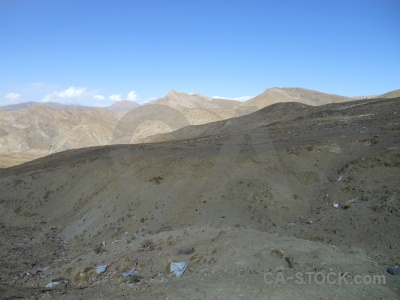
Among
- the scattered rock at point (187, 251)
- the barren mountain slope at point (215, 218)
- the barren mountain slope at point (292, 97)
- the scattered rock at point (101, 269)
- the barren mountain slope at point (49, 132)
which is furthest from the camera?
the barren mountain slope at point (292, 97)

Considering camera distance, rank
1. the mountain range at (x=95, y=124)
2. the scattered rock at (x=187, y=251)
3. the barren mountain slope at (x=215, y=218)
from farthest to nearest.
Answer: the mountain range at (x=95, y=124), the scattered rock at (x=187, y=251), the barren mountain slope at (x=215, y=218)

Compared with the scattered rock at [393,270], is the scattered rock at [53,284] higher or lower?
lower

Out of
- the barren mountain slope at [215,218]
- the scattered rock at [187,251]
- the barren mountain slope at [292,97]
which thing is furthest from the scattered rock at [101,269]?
the barren mountain slope at [292,97]

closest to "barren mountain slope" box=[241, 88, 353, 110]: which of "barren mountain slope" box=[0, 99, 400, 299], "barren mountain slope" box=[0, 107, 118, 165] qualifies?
"barren mountain slope" box=[0, 107, 118, 165]

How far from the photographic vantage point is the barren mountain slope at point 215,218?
791 cm

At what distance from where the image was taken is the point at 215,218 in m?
12.4

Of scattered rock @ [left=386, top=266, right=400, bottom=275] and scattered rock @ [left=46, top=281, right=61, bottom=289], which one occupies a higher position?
scattered rock @ [left=386, top=266, right=400, bottom=275]

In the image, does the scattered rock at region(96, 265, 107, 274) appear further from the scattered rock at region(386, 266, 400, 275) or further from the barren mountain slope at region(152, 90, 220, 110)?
the barren mountain slope at region(152, 90, 220, 110)

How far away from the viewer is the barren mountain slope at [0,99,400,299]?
791cm

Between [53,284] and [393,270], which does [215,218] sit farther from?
[393,270]

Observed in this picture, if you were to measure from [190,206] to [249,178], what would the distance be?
307 centimetres

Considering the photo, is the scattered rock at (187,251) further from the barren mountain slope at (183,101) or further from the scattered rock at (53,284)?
the barren mountain slope at (183,101)

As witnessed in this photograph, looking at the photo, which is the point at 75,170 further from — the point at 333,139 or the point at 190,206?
the point at 333,139

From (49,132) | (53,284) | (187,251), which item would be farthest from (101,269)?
(49,132)
